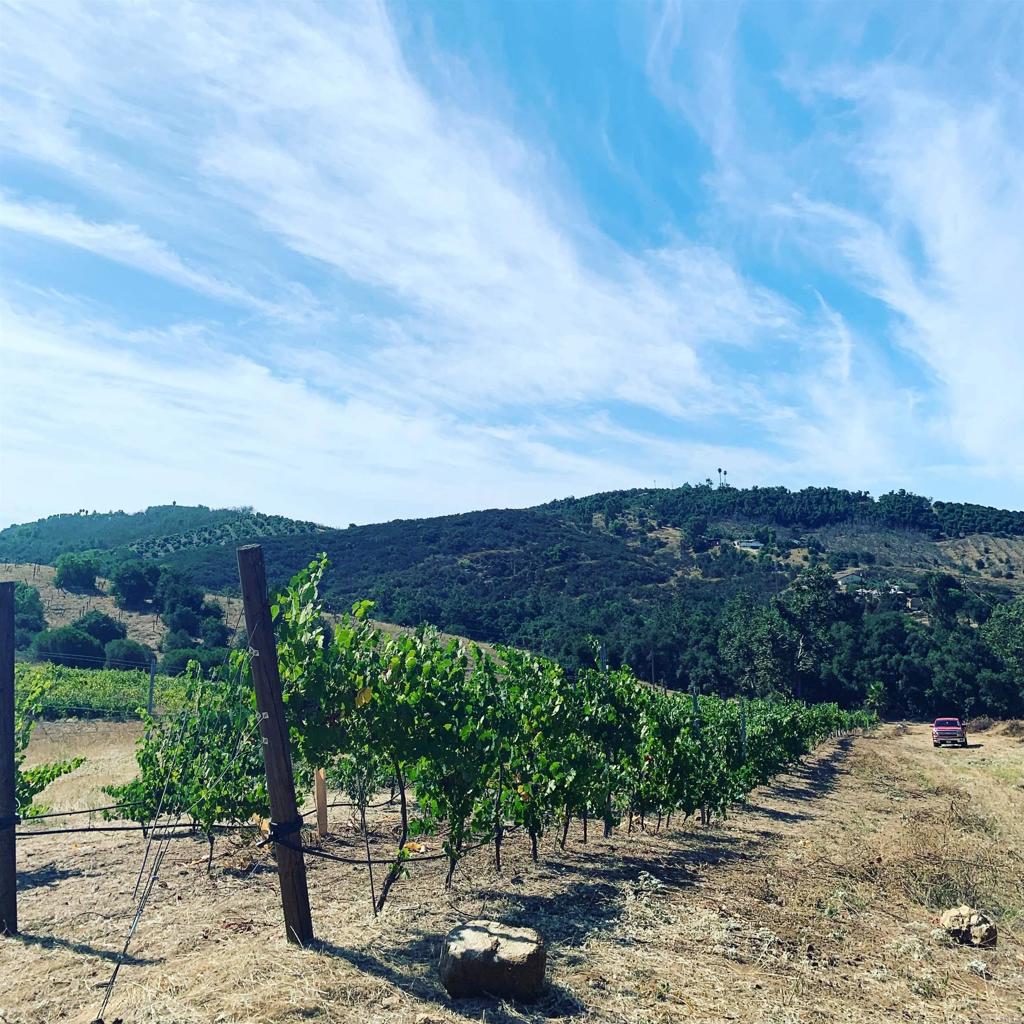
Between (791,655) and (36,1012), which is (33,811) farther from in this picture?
(791,655)

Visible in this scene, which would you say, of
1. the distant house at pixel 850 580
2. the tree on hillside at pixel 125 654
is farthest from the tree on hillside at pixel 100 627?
the distant house at pixel 850 580

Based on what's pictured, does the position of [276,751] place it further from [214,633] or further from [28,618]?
[28,618]

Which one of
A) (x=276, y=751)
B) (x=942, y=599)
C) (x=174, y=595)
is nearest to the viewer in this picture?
(x=276, y=751)

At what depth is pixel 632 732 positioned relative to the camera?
1188cm

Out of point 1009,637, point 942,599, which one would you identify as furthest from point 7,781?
point 942,599

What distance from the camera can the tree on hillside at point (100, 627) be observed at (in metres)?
44.1

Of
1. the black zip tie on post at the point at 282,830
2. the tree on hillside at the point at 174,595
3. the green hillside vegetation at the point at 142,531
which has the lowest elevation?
the black zip tie on post at the point at 282,830

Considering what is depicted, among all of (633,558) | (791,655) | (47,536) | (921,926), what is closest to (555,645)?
(791,655)

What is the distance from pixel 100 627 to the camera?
45.1 meters

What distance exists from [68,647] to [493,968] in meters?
40.0

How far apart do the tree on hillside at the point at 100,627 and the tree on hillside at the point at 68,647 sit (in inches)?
123

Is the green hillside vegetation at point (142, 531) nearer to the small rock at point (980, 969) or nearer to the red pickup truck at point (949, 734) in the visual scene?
the red pickup truck at point (949, 734)

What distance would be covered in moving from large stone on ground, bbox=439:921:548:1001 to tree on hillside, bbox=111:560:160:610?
181 feet

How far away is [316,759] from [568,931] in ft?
9.16
